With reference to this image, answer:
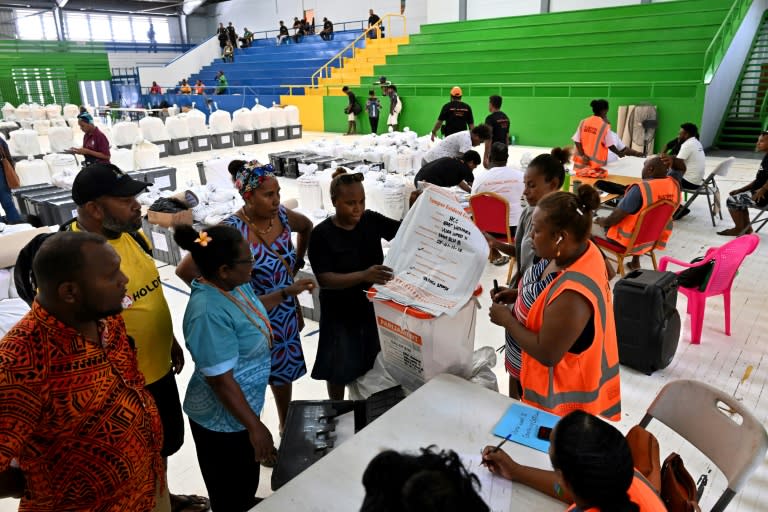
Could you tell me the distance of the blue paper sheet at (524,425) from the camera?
1479mm

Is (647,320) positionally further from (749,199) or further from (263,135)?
(263,135)

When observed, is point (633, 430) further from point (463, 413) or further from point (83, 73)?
point (83, 73)

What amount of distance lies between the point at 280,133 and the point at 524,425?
12963mm

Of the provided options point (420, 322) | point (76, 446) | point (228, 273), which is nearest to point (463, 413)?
point (420, 322)

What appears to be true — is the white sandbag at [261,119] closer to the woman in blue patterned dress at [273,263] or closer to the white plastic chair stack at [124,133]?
the white plastic chair stack at [124,133]

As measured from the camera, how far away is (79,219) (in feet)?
5.98

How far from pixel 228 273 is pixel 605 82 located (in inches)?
426

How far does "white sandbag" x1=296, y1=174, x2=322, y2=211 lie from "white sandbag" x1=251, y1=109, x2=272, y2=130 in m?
7.61

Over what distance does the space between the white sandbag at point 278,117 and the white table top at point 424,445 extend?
12543mm

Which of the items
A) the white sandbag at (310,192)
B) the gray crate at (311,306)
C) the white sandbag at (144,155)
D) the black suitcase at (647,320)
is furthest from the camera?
the white sandbag at (144,155)

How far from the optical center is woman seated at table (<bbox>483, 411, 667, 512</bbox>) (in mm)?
1059

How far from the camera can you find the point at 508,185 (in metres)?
4.40

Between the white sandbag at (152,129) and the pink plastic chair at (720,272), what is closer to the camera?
the pink plastic chair at (720,272)

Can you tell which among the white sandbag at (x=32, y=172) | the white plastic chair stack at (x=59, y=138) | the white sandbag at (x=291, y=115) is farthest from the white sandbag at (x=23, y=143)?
the white sandbag at (x=291, y=115)
